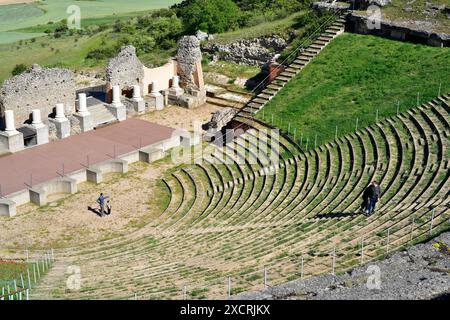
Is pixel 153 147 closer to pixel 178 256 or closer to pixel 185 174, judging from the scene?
pixel 185 174

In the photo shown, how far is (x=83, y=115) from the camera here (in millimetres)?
33281

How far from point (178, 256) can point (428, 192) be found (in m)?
8.08

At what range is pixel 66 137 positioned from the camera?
107 ft

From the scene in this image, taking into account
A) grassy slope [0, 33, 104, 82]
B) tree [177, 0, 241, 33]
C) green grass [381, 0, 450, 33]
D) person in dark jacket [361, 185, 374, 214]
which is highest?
green grass [381, 0, 450, 33]

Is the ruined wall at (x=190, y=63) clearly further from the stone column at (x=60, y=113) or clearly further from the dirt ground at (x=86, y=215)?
the dirt ground at (x=86, y=215)

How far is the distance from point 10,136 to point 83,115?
14.3 ft

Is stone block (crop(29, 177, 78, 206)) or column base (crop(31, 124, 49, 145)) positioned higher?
column base (crop(31, 124, 49, 145))

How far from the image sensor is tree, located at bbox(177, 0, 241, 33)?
46.4 meters

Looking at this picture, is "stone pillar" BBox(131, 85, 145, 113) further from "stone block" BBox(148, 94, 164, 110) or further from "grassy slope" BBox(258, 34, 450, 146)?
"grassy slope" BBox(258, 34, 450, 146)

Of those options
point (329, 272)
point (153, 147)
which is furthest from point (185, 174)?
point (329, 272)

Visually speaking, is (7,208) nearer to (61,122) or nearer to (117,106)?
(61,122)

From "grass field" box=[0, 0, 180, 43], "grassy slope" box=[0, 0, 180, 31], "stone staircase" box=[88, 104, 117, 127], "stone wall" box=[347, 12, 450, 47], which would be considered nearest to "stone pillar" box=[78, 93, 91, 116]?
"stone staircase" box=[88, 104, 117, 127]

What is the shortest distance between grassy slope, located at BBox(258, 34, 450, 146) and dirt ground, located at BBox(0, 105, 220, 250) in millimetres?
7209

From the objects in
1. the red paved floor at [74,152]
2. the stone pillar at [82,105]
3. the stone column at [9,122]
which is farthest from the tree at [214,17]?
the stone column at [9,122]
